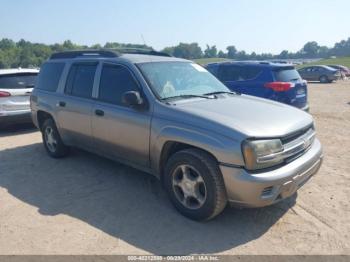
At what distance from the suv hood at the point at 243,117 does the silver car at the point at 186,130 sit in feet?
0.04

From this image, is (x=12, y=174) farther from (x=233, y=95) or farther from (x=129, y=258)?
(x=233, y=95)

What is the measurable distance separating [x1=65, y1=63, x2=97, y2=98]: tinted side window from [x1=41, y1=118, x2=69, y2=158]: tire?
88 cm

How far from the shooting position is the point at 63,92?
5.70m

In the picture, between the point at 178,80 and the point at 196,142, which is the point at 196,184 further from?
the point at 178,80

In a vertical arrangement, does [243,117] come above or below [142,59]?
below

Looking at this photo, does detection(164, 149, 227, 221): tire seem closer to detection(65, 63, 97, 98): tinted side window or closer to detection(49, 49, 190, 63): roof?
detection(49, 49, 190, 63): roof

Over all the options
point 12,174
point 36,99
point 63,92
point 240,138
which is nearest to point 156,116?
point 240,138

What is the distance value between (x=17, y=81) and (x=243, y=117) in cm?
664

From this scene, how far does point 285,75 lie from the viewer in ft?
26.6

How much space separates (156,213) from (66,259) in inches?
47.4

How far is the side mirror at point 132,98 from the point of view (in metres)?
4.14

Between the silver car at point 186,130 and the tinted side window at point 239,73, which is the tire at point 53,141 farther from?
the tinted side window at point 239,73

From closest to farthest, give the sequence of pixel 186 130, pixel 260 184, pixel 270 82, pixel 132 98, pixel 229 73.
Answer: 1. pixel 260 184
2. pixel 186 130
3. pixel 132 98
4. pixel 270 82
5. pixel 229 73

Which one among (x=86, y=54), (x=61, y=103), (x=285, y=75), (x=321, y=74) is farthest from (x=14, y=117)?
(x=321, y=74)
